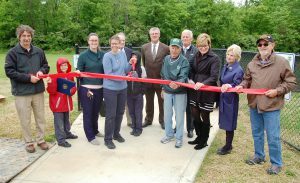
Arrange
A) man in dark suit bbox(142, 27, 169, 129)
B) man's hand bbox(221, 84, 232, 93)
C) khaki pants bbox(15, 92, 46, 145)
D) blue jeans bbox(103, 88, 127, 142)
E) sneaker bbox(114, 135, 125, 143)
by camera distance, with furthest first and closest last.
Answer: man in dark suit bbox(142, 27, 169, 129), sneaker bbox(114, 135, 125, 143), blue jeans bbox(103, 88, 127, 142), khaki pants bbox(15, 92, 46, 145), man's hand bbox(221, 84, 232, 93)

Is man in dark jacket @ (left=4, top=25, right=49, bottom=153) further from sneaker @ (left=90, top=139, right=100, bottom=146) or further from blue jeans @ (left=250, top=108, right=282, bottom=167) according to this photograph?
blue jeans @ (left=250, top=108, right=282, bottom=167)

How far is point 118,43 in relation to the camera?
17.7 ft

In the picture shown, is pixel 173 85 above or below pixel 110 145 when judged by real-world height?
above

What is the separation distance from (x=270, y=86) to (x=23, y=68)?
137 inches

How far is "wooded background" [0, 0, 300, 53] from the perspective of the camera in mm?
25844

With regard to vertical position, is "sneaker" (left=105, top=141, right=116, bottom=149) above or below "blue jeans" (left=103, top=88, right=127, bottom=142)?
below

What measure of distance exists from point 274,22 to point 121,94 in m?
22.9

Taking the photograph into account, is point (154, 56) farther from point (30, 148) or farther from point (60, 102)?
point (30, 148)

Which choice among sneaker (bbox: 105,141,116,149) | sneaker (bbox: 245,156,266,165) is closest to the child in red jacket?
sneaker (bbox: 105,141,116,149)

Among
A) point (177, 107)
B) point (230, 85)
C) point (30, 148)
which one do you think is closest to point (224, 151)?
point (177, 107)

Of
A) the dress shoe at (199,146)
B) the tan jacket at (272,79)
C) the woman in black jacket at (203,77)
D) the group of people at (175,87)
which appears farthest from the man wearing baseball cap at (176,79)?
the tan jacket at (272,79)

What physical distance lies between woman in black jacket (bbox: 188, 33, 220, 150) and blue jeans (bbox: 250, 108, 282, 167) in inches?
26.7

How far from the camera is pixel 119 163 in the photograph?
5160 mm

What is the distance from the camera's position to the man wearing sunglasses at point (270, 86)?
4.54 metres
